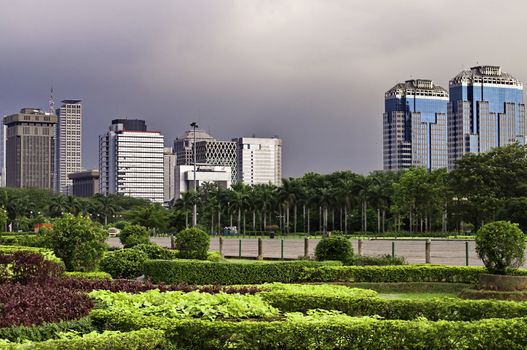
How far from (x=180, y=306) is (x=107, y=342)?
3063 millimetres

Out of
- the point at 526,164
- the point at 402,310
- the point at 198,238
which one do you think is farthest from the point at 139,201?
the point at 402,310

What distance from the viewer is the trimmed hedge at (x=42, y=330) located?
9281mm

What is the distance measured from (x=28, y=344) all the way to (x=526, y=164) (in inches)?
3278

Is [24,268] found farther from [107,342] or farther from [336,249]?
[336,249]

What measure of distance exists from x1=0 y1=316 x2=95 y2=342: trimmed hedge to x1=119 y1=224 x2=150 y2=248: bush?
2182 centimetres

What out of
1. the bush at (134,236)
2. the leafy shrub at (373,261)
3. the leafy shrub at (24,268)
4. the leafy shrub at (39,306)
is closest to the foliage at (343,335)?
the leafy shrub at (39,306)

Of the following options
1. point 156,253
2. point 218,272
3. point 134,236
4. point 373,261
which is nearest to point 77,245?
point 218,272

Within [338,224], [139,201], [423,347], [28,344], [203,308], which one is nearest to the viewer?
[28,344]

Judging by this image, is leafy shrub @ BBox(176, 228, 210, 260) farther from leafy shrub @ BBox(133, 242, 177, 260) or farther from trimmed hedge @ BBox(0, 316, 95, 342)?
trimmed hedge @ BBox(0, 316, 95, 342)

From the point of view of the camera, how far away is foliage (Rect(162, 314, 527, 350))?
10000mm

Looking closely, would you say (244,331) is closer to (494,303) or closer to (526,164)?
(494,303)

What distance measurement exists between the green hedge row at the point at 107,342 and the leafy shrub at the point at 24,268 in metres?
6.41

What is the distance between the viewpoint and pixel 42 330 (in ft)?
31.6

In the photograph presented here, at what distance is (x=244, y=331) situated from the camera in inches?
399
